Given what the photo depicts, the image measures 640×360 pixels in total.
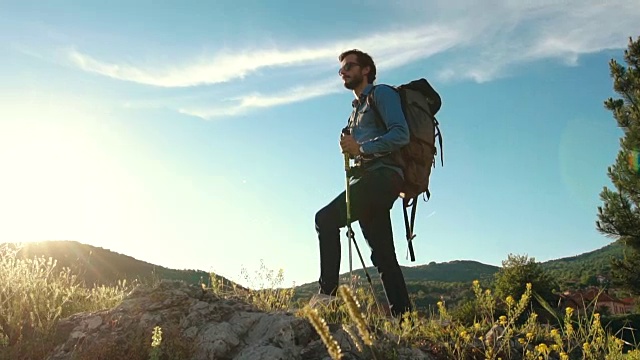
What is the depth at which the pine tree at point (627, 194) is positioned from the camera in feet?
66.2

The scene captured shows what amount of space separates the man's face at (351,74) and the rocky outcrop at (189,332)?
2062 mm

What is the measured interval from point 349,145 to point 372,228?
0.69 meters

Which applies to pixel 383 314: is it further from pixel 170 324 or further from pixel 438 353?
pixel 170 324

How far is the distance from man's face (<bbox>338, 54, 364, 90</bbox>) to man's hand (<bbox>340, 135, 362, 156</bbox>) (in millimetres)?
595

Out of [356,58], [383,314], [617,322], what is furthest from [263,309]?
[617,322]

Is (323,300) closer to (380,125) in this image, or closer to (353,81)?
(380,125)

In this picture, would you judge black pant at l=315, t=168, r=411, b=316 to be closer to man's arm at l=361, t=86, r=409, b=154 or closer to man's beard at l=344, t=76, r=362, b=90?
man's arm at l=361, t=86, r=409, b=154

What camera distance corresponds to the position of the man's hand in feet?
13.8

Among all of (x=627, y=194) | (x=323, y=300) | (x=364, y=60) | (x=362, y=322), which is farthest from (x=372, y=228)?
(x=627, y=194)

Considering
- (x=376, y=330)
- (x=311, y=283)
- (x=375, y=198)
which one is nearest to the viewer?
(x=376, y=330)

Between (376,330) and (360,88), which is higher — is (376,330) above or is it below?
below

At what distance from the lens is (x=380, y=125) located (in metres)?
4.32

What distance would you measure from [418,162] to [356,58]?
1.12 m

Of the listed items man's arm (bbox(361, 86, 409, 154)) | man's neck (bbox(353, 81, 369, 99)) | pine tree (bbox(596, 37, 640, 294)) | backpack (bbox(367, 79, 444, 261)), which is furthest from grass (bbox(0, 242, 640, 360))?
pine tree (bbox(596, 37, 640, 294))
